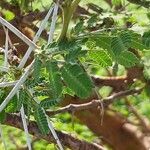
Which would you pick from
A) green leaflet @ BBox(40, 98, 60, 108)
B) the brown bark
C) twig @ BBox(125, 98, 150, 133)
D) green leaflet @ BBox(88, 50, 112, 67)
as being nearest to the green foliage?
green leaflet @ BBox(40, 98, 60, 108)

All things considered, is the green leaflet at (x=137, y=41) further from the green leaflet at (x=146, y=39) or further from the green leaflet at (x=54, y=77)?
the green leaflet at (x=54, y=77)

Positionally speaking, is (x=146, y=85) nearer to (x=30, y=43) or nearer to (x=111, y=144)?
(x=111, y=144)

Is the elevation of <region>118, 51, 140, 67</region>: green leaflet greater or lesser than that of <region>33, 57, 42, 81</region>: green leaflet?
lesser

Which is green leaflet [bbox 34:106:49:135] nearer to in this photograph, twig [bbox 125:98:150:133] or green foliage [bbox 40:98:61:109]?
green foliage [bbox 40:98:61:109]

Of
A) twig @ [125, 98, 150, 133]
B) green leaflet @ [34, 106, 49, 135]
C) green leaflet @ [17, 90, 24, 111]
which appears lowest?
twig @ [125, 98, 150, 133]

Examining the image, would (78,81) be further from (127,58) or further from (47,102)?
(47,102)

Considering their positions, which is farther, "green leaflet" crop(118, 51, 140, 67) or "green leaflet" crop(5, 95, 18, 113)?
"green leaflet" crop(5, 95, 18, 113)

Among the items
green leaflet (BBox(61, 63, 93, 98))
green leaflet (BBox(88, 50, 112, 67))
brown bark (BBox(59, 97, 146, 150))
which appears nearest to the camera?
green leaflet (BBox(61, 63, 93, 98))

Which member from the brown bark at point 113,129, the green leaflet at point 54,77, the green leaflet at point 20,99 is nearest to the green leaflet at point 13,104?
the green leaflet at point 20,99
